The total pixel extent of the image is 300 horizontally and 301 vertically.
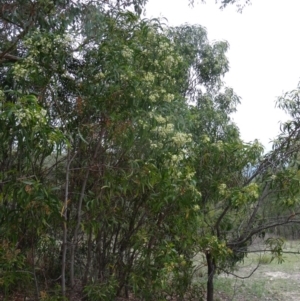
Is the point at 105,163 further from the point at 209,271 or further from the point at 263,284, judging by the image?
the point at 263,284

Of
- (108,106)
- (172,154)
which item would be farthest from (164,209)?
(108,106)

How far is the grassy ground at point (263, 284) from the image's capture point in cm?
809

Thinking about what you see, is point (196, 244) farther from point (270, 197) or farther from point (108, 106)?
point (108, 106)

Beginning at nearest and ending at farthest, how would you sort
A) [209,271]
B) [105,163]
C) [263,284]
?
[105,163] < [209,271] < [263,284]

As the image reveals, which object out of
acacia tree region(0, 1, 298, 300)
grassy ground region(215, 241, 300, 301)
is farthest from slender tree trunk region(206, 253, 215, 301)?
grassy ground region(215, 241, 300, 301)

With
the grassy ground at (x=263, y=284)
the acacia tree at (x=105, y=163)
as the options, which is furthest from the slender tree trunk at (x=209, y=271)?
the grassy ground at (x=263, y=284)

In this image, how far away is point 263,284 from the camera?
9.44 metres

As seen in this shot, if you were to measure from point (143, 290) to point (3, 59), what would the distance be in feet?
9.20

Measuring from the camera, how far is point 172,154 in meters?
4.41

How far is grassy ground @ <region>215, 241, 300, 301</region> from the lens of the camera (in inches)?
318

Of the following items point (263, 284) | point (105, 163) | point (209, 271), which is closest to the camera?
point (105, 163)

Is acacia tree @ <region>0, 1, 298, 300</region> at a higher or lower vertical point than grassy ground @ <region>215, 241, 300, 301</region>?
higher

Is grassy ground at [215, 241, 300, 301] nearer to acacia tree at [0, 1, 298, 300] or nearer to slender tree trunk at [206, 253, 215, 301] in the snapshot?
slender tree trunk at [206, 253, 215, 301]

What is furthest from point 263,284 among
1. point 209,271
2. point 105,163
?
point 105,163
